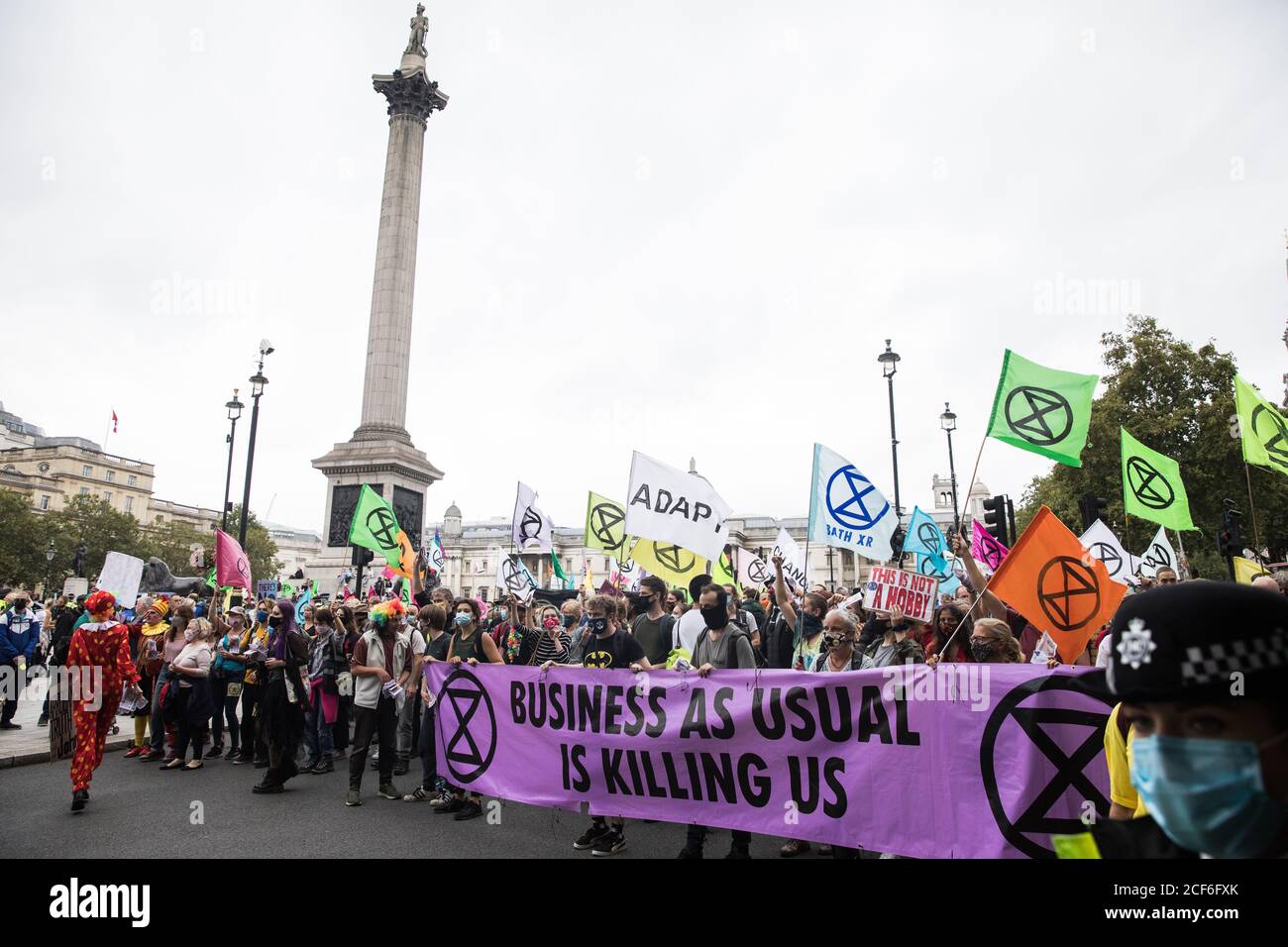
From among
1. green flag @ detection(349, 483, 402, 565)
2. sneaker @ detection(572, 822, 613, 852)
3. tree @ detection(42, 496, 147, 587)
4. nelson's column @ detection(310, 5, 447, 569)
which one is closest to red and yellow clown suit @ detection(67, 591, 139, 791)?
sneaker @ detection(572, 822, 613, 852)

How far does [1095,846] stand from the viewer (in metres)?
1.52

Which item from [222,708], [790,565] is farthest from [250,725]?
[790,565]

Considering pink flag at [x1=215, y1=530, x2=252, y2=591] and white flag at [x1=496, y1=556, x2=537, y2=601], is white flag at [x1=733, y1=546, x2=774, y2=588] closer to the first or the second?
white flag at [x1=496, y1=556, x2=537, y2=601]

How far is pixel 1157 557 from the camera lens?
1356 centimetres

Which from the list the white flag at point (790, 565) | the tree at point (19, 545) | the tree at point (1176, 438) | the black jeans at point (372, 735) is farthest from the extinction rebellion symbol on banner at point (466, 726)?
the tree at point (19, 545)

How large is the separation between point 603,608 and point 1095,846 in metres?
5.84

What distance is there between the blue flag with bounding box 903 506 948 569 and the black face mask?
7.80 m

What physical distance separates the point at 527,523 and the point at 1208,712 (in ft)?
57.4

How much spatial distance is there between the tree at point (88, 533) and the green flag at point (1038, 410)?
72.2 metres

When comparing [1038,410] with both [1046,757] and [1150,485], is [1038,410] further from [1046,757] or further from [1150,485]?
[1150,485]

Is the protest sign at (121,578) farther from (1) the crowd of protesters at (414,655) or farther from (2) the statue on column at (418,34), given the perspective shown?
(2) the statue on column at (418,34)

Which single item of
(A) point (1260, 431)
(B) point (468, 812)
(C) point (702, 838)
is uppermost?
(A) point (1260, 431)

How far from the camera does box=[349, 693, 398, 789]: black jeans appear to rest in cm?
808

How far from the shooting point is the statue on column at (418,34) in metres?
37.2
